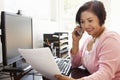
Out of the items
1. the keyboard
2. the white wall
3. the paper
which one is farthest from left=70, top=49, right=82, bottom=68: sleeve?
the white wall

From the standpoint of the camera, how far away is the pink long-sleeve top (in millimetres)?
885

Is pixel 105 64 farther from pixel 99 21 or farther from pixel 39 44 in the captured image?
pixel 39 44

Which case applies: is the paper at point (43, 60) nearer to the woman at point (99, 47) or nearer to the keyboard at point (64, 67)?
the woman at point (99, 47)

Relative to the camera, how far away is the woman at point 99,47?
896 millimetres

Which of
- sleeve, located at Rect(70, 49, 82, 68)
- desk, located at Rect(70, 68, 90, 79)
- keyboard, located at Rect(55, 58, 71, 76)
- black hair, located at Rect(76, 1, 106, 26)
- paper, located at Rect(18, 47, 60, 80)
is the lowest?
desk, located at Rect(70, 68, 90, 79)

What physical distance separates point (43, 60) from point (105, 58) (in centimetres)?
33

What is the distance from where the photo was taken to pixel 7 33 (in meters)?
1.04

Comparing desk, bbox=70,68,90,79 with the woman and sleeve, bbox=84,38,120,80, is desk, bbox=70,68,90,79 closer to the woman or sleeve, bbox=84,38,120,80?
→ the woman

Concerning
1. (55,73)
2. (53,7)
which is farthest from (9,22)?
(53,7)

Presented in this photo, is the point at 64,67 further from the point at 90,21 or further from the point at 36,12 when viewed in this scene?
the point at 36,12

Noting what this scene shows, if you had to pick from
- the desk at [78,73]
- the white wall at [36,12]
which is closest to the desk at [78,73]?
the desk at [78,73]

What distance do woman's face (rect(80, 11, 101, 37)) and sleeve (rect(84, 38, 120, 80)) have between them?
4.6 inches

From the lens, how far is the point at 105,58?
0.94 metres

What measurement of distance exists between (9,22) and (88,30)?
0.48m
